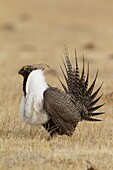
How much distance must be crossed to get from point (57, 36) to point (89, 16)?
954 cm

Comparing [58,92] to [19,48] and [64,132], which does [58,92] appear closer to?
[64,132]

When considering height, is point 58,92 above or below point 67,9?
below

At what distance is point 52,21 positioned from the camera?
33844mm

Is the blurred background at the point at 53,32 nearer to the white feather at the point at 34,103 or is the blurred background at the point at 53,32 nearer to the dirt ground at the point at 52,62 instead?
the dirt ground at the point at 52,62

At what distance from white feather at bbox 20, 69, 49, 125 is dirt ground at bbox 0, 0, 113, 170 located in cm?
26

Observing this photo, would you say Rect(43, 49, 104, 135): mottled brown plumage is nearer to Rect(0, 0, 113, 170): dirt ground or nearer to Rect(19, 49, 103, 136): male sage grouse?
Rect(19, 49, 103, 136): male sage grouse

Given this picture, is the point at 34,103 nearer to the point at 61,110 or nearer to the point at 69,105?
the point at 61,110

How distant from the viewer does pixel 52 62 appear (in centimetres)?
1902

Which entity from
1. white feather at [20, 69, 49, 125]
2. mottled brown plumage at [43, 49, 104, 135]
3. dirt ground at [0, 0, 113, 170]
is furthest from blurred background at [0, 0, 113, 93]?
white feather at [20, 69, 49, 125]

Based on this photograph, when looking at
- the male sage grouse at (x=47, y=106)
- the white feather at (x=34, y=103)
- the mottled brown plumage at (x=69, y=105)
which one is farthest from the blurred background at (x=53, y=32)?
the white feather at (x=34, y=103)

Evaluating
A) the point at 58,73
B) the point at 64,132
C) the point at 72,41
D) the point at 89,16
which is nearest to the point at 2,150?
the point at 64,132

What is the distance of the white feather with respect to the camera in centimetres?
762

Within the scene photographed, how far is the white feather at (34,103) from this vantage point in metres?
7.62

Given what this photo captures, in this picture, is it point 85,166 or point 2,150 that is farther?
point 2,150
